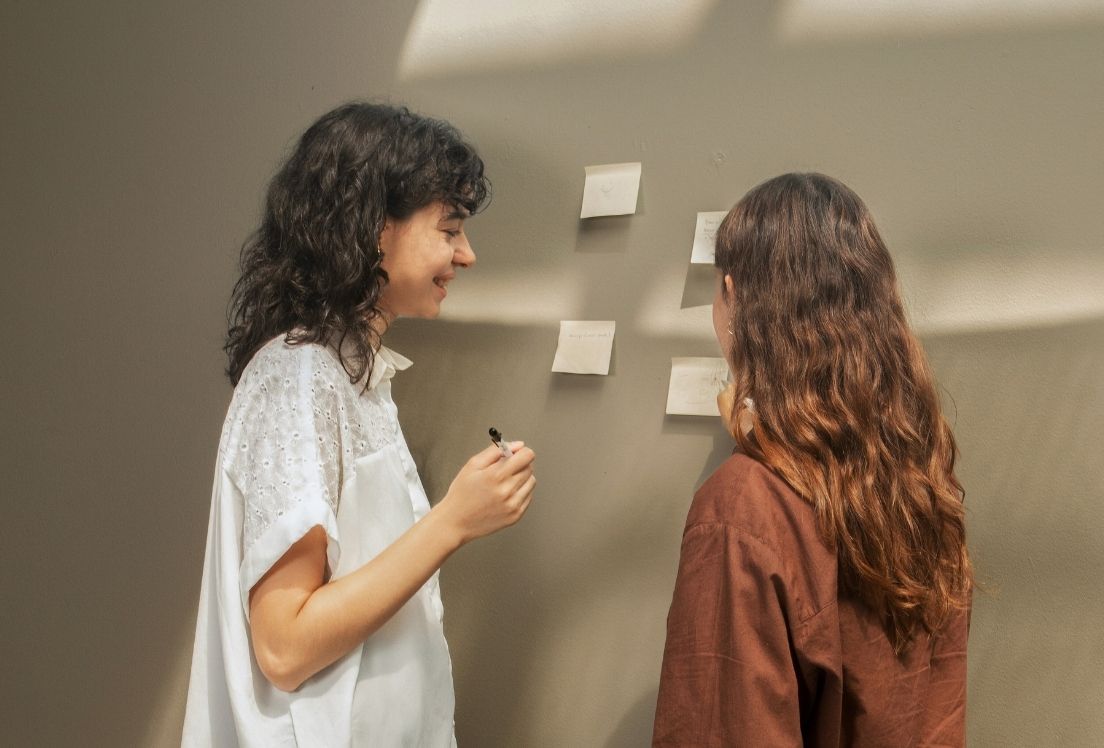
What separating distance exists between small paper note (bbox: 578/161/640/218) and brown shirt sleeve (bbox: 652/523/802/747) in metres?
0.76

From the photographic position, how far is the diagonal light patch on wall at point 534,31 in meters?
1.64

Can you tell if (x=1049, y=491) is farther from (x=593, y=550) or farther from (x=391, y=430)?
(x=391, y=430)

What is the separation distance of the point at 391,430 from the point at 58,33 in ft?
5.19

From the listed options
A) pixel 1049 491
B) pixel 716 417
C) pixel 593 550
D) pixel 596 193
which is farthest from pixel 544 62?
pixel 1049 491

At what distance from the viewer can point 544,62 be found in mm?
1747

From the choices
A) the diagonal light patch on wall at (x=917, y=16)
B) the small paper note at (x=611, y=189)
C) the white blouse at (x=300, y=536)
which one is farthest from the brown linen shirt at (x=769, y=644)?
the diagonal light patch on wall at (x=917, y=16)

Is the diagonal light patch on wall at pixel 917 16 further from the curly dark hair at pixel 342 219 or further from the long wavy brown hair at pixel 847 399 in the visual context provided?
the curly dark hair at pixel 342 219

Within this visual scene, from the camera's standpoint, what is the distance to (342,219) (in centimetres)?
131

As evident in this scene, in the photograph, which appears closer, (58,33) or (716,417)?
(716,417)

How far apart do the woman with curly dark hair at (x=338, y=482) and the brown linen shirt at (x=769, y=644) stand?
0.93ft

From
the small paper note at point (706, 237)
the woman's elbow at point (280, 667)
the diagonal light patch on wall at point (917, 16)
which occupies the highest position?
the diagonal light patch on wall at point (917, 16)

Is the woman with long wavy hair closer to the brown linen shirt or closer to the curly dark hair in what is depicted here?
the brown linen shirt

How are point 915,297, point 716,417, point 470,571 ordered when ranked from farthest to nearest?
1. point 470,571
2. point 716,417
3. point 915,297

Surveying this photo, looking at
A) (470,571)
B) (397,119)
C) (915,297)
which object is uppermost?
(397,119)
